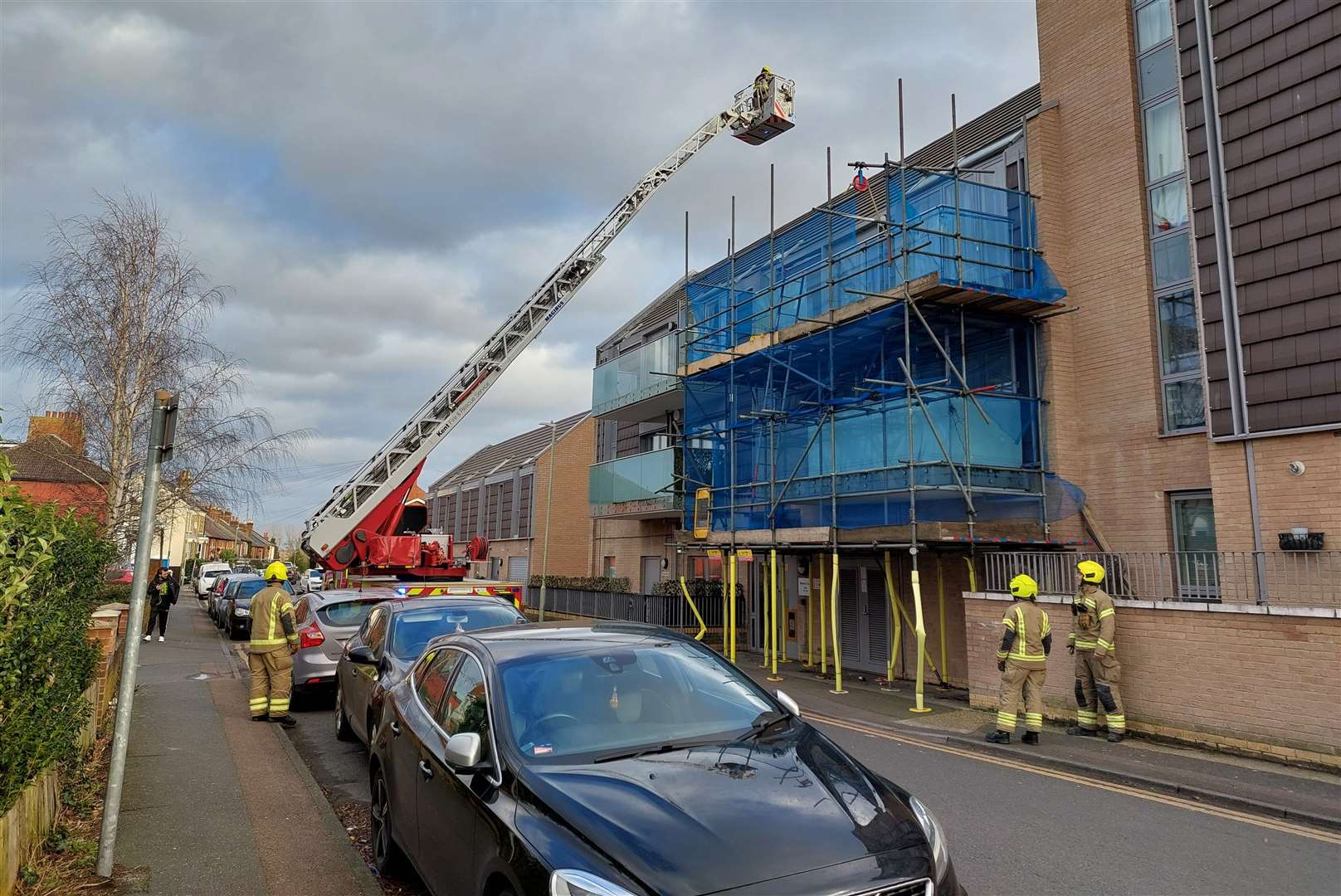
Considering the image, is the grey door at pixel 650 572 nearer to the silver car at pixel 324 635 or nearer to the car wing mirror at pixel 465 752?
the silver car at pixel 324 635

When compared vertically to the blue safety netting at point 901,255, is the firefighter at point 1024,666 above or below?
below

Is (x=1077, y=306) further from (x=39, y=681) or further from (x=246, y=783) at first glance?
(x=39, y=681)

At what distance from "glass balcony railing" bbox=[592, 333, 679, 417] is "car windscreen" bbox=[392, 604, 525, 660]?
37.0 ft

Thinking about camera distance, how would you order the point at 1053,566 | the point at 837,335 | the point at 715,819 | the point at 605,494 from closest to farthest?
the point at 715,819
the point at 1053,566
the point at 837,335
the point at 605,494

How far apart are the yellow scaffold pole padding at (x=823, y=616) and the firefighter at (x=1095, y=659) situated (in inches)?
194

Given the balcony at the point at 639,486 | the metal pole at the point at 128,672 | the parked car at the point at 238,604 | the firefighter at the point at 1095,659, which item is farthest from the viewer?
the parked car at the point at 238,604

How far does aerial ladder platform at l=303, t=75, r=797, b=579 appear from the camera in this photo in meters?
16.8

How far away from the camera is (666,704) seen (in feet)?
13.6

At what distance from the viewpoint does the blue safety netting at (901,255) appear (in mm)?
12945

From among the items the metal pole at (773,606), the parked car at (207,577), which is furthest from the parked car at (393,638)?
the parked car at (207,577)

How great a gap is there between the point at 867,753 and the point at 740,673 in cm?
443

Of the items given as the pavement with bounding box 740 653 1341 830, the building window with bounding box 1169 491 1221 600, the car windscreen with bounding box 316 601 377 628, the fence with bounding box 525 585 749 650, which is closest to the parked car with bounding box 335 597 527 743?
the car windscreen with bounding box 316 601 377 628

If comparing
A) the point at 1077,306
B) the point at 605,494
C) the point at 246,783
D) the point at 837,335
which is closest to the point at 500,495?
the point at 605,494

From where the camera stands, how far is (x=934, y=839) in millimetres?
3279
